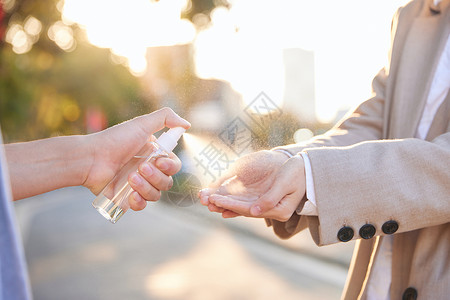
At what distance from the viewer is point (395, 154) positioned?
4.29 feet

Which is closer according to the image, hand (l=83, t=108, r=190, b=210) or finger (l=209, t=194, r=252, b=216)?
finger (l=209, t=194, r=252, b=216)

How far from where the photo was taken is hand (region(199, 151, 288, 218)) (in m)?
1.39

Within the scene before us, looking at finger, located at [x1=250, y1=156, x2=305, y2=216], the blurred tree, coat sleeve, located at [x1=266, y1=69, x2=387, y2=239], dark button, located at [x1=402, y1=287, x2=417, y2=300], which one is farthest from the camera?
the blurred tree

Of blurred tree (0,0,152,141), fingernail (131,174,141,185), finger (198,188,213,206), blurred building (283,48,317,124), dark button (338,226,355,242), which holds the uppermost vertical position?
blurred building (283,48,317,124)

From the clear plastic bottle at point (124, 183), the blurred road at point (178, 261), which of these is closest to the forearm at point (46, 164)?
the clear plastic bottle at point (124, 183)

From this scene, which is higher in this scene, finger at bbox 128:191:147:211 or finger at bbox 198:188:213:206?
finger at bbox 198:188:213:206

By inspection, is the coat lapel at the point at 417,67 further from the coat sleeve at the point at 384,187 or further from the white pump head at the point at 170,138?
the white pump head at the point at 170,138

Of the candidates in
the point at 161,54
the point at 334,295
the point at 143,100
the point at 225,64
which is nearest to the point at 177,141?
the point at 143,100

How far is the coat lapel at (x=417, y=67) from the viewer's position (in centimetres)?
148

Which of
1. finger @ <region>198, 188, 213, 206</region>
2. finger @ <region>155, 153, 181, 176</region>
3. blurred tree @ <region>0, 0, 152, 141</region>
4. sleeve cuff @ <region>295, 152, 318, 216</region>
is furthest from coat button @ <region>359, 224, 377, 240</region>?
blurred tree @ <region>0, 0, 152, 141</region>

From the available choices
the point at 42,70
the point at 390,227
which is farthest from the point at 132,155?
the point at 42,70

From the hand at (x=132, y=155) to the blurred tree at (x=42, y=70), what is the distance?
1.64m

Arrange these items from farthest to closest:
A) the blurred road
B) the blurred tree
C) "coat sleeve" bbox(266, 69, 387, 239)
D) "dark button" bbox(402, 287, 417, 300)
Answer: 1. the blurred road
2. the blurred tree
3. "coat sleeve" bbox(266, 69, 387, 239)
4. "dark button" bbox(402, 287, 417, 300)

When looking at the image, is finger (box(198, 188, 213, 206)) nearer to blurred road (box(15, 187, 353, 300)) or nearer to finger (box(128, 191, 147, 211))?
finger (box(128, 191, 147, 211))
